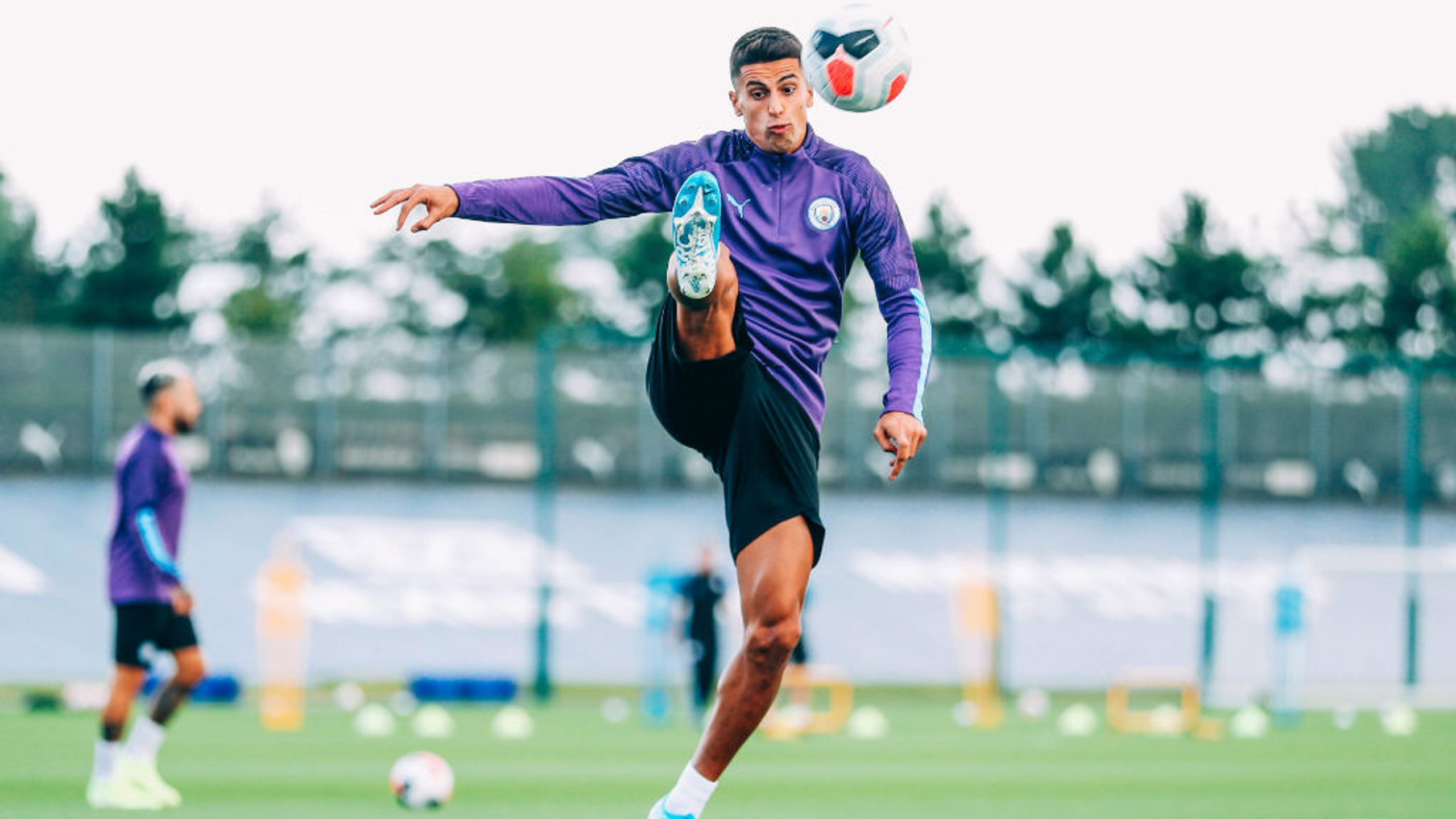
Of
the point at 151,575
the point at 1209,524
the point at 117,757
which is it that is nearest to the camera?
the point at 117,757

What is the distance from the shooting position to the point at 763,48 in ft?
18.4

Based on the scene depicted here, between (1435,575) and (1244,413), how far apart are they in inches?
200

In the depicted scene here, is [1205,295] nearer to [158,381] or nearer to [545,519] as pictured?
[545,519]

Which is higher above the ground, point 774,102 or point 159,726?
point 774,102

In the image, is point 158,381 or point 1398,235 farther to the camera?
point 1398,235

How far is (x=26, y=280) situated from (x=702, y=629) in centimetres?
3562

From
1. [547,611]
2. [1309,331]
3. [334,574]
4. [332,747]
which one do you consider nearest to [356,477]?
[334,574]

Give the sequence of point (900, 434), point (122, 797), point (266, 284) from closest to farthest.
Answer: point (900, 434) → point (122, 797) → point (266, 284)

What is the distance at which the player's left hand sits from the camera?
5285 mm

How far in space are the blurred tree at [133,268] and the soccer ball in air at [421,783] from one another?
39.8 meters

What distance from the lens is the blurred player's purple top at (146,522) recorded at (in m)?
9.64

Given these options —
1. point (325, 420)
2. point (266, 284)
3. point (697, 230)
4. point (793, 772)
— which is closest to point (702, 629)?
point (793, 772)

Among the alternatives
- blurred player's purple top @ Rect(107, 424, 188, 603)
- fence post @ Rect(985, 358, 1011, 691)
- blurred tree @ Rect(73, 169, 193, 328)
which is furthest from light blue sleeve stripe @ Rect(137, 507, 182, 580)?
blurred tree @ Rect(73, 169, 193, 328)

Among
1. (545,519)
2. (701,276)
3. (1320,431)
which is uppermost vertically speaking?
(701,276)
